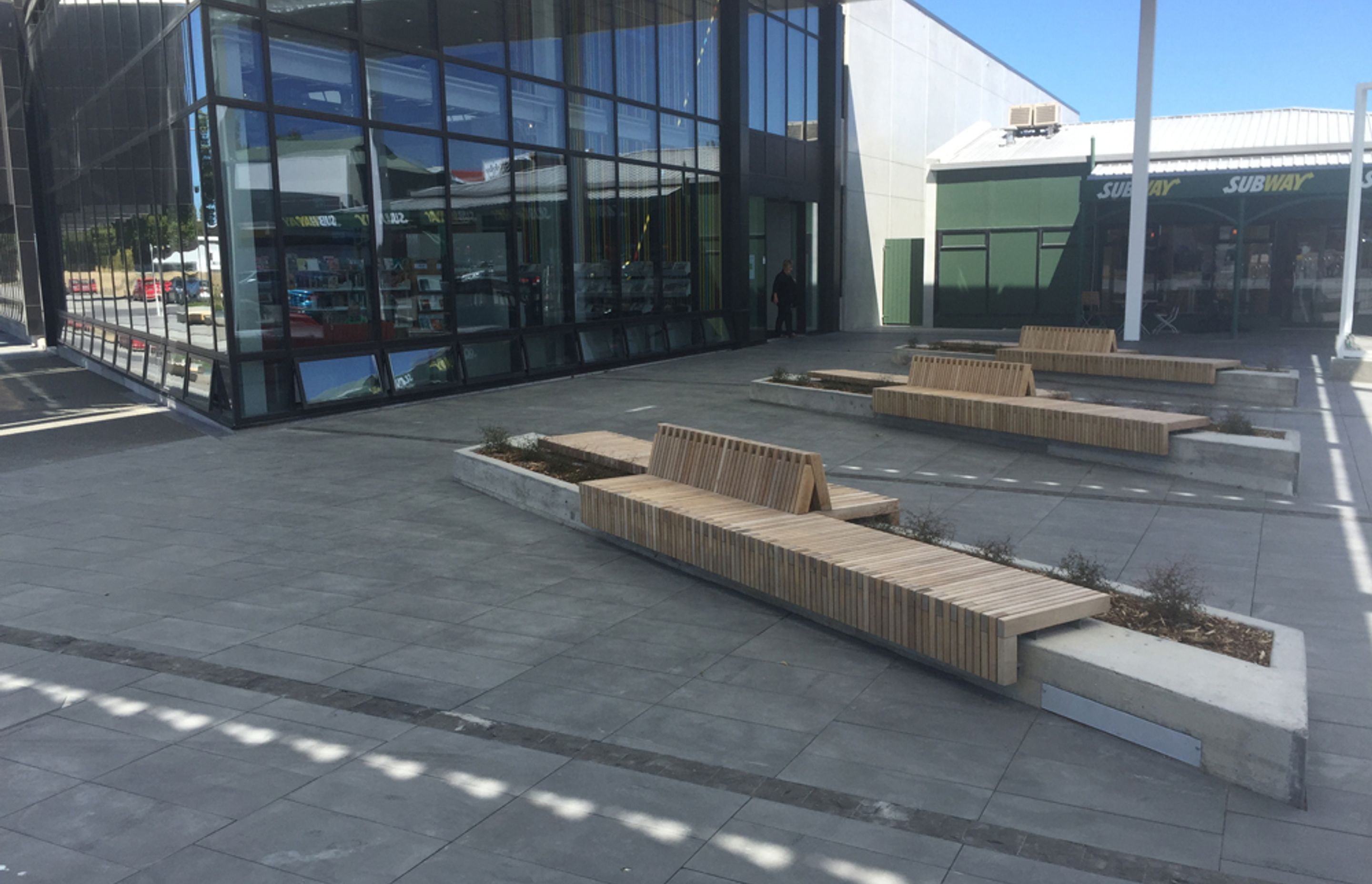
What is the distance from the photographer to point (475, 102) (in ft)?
55.5

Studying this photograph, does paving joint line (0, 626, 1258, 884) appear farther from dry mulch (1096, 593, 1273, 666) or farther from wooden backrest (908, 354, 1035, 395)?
wooden backrest (908, 354, 1035, 395)

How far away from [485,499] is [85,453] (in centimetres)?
606

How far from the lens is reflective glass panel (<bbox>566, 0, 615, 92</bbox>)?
19.1 metres

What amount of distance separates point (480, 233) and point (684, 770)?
1370cm

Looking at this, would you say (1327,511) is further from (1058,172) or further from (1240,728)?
(1058,172)

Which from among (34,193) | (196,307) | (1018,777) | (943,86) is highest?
(943,86)

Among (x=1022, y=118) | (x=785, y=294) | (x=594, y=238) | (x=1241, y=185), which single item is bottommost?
(x=785, y=294)

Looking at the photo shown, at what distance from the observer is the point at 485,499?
31.6ft

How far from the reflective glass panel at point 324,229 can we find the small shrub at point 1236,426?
439 inches

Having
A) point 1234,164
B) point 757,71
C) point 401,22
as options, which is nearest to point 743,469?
point 401,22

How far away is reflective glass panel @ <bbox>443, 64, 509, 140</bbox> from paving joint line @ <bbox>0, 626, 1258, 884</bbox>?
40.0 ft

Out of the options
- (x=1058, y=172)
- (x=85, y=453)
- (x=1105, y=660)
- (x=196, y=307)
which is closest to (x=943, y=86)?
(x=1058, y=172)

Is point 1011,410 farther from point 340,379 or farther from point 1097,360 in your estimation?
point 340,379

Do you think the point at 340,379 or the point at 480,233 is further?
the point at 480,233
